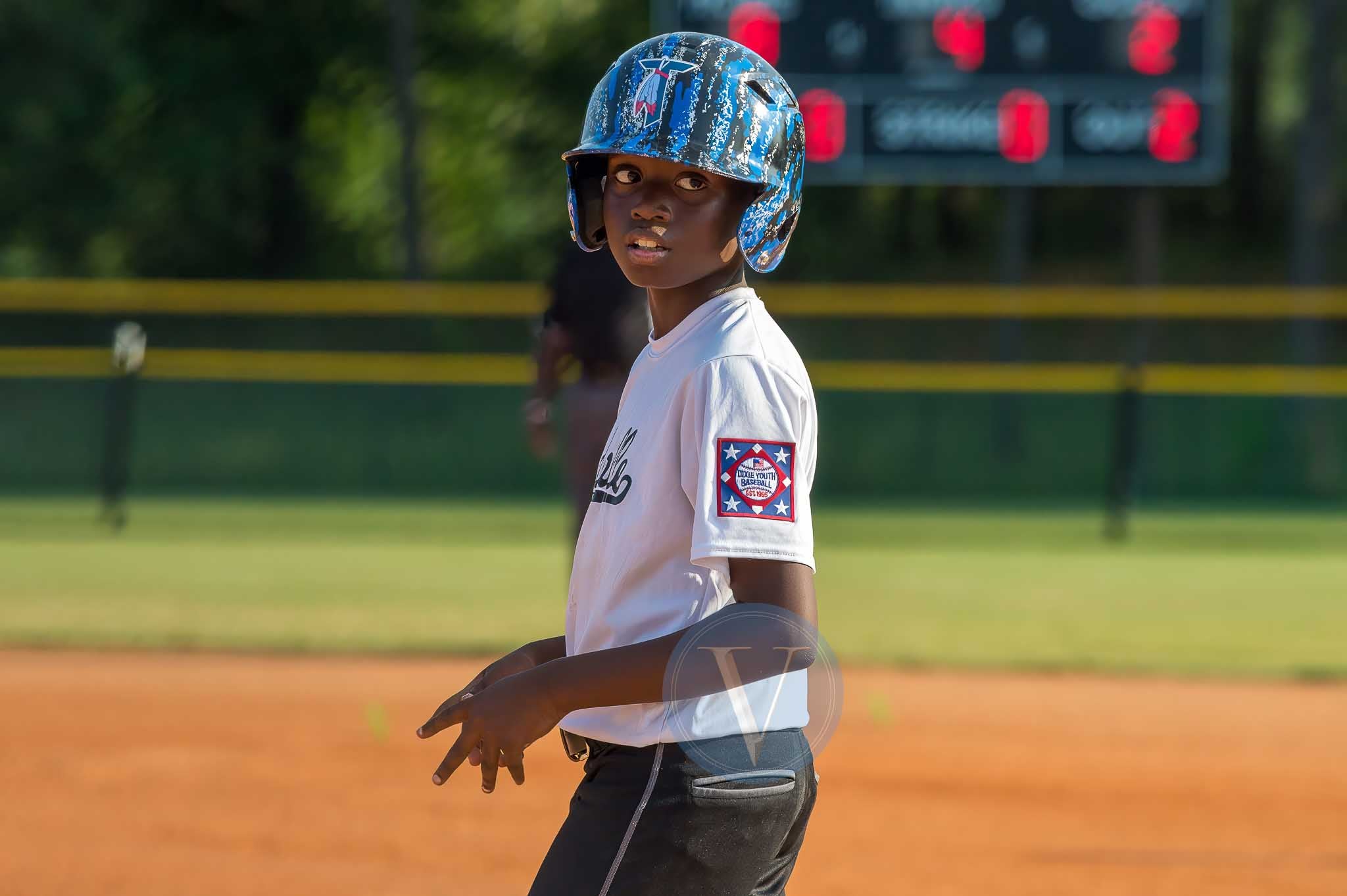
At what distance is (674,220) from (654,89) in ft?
0.52

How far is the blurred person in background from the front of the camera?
5.84 m

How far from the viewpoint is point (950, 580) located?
1018cm

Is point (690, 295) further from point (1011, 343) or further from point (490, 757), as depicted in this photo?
point (1011, 343)

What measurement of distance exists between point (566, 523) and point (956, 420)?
11.0ft

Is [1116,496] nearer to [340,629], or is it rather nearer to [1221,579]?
[1221,579]

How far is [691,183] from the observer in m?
2.02

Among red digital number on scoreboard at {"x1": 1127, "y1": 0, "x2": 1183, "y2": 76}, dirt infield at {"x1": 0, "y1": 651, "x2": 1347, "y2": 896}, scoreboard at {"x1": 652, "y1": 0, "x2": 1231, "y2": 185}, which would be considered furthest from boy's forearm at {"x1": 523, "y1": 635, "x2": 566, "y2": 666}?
red digital number on scoreboard at {"x1": 1127, "y1": 0, "x2": 1183, "y2": 76}

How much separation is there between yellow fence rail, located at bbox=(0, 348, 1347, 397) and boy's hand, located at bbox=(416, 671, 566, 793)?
37.4 feet

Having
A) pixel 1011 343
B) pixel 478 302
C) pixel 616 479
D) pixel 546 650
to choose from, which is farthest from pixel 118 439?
pixel 616 479

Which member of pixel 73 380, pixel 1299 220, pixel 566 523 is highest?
pixel 1299 220

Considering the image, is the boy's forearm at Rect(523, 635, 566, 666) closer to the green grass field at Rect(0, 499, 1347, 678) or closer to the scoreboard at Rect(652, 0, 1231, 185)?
the green grass field at Rect(0, 499, 1347, 678)

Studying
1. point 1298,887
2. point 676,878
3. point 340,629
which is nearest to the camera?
point 676,878

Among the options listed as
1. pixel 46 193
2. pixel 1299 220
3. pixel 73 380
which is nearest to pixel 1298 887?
pixel 73 380

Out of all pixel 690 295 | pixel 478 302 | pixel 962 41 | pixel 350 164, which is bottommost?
pixel 478 302
